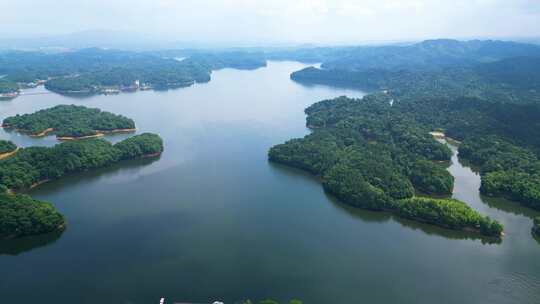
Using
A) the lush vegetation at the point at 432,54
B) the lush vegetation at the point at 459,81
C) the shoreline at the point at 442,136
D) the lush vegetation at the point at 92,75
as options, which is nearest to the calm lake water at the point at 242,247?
the shoreline at the point at 442,136

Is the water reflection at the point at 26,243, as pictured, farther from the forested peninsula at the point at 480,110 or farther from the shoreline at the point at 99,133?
the forested peninsula at the point at 480,110

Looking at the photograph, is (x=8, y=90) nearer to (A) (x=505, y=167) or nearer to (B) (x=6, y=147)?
(B) (x=6, y=147)

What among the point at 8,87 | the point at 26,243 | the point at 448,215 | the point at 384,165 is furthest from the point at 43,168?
the point at 8,87

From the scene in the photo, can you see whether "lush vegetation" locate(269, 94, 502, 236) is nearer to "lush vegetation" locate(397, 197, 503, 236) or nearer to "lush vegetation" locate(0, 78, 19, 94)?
"lush vegetation" locate(397, 197, 503, 236)

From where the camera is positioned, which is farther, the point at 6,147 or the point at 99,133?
the point at 99,133

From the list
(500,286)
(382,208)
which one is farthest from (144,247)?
(500,286)

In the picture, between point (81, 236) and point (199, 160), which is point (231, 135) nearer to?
point (199, 160)

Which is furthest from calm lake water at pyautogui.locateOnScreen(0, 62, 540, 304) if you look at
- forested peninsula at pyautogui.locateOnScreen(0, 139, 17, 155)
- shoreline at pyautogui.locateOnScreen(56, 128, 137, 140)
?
shoreline at pyautogui.locateOnScreen(56, 128, 137, 140)
